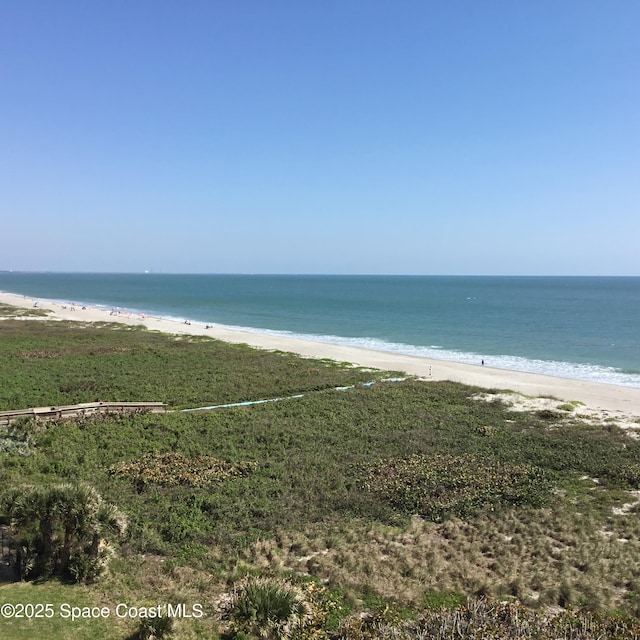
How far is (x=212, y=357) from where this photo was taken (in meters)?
43.8

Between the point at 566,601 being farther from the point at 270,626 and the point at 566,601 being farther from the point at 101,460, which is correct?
the point at 101,460

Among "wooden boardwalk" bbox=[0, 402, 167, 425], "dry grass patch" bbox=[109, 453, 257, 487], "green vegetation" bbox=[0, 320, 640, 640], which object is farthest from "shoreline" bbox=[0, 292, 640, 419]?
"dry grass patch" bbox=[109, 453, 257, 487]

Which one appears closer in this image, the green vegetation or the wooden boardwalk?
the green vegetation

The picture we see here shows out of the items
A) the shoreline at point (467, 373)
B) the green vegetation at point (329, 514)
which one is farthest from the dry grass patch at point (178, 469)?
the shoreline at point (467, 373)

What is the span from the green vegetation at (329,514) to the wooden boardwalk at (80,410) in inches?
43.9

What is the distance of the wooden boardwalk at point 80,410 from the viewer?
23.0 metres

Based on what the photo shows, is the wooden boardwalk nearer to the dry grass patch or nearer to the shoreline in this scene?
the dry grass patch

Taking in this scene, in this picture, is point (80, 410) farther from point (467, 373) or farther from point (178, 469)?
point (467, 373)

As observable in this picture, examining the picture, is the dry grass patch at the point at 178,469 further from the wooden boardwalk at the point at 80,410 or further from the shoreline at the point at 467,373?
the shoreline at the point at 467,373

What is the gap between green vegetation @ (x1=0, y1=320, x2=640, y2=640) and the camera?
10.2 meters

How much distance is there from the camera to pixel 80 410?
2470 cm

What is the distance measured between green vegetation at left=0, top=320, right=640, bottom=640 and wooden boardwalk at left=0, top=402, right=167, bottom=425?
1.11 m

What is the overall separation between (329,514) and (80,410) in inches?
610

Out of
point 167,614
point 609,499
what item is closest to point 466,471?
point 609,499
